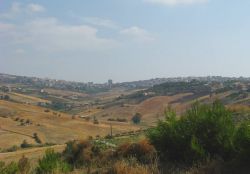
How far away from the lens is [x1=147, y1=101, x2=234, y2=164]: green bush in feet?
46.2

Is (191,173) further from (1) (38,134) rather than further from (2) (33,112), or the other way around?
(2) (33,112)

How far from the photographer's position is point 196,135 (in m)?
14.8

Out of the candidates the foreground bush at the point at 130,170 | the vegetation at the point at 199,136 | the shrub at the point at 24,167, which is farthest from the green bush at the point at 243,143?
the shrub at the point at 24,167

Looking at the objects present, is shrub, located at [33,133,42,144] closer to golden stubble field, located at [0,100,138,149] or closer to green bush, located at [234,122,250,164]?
golden stubble field, located at [0,100,138,149]

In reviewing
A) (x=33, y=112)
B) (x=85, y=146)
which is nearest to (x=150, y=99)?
(x=33, y=112)

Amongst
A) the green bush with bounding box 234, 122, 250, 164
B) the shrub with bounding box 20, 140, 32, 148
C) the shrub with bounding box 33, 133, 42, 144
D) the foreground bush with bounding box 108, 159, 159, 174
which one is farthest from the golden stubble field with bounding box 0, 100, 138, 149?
the green bush with bounding box 234, 122, 250, 164

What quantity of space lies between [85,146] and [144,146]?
13606mm

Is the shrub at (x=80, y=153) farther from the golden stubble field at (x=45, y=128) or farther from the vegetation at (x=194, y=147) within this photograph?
the golden stubble field at (x=45, y=128)

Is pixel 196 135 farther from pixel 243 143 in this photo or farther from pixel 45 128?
pixel 45 128

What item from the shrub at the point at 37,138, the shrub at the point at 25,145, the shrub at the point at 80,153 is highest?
the shrub at the point at 80,153

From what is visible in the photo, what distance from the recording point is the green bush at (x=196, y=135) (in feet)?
46.2

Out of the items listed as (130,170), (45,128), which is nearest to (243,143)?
(130,170)

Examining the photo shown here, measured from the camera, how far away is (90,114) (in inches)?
7229

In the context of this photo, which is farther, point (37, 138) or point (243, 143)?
point (37, 138)
